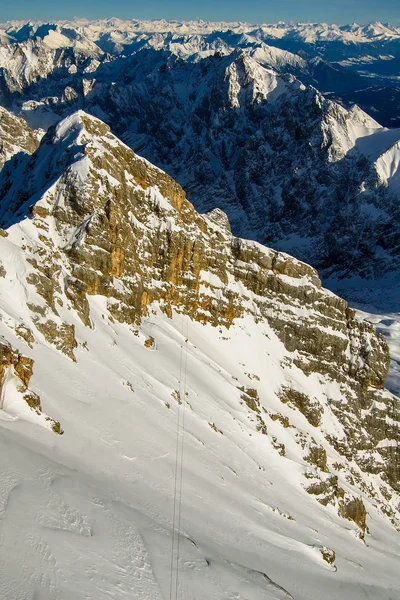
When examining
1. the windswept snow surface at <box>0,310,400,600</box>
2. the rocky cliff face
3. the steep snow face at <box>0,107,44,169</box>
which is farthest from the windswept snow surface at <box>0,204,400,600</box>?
the steep snow face at <box>0,107,44,169</box>

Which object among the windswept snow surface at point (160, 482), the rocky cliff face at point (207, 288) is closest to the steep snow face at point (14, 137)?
the rocky cliff face at point (207, 288)

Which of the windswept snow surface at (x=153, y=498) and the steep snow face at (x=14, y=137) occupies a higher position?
the steep snow face at (x=14, y=137)

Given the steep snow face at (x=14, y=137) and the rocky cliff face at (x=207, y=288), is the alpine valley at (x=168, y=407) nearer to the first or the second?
the rocky cliff face at (x=207, y=288)

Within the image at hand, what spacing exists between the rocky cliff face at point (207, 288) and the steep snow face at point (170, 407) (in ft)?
0.96

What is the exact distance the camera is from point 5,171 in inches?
4345

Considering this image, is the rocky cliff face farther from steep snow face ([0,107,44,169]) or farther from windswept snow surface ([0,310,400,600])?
steep snow face ([0,107,44,169])

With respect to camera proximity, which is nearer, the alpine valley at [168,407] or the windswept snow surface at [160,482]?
the windswept snow surface at [160,482]

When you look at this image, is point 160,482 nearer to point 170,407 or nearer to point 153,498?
point 153,498

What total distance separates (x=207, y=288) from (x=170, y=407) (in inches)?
1363

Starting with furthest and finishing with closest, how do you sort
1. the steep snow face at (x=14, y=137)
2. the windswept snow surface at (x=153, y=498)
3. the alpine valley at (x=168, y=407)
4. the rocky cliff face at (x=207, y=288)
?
the steep snow face at (x=14, y=137) → the rocky cliff face at (x=207, y=288) → the alpine valley at (x=168, y=407) → the windswept snow surface at (x=153, y=498)

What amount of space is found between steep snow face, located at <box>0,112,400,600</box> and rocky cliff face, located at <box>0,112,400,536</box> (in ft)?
0.96

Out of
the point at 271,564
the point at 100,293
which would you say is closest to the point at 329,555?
the point at 271,564

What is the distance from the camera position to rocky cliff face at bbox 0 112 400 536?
7069 centimetres

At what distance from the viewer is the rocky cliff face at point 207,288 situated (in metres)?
70.7
